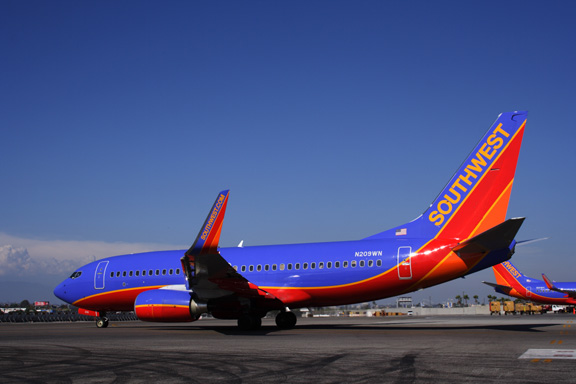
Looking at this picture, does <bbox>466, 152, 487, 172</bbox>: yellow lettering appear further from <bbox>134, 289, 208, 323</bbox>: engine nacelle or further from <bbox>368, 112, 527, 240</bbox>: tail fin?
<bbox>134, 289, 208, 323</bbox>: engine nacelle

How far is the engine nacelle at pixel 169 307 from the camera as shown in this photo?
875 inches

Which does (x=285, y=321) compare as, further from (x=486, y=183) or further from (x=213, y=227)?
(x=486, y=183)

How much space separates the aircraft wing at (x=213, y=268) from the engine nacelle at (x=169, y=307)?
21.5 inches

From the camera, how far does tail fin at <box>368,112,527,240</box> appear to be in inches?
828

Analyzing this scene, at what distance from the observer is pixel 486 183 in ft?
69.4

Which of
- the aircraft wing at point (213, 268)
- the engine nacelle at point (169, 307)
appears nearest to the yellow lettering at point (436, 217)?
the aircraft wing at point (213, 268)

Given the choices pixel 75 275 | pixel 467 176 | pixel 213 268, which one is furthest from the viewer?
pixel 75 275

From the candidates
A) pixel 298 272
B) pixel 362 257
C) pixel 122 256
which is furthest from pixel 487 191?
pixel 122 256

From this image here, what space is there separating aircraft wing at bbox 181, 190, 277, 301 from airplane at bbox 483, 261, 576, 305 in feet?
124

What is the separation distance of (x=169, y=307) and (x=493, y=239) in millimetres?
12975

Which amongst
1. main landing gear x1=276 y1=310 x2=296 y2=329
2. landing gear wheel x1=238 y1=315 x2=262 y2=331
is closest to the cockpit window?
landing gear wheel x1=238 y1=315 x2=262 y2=331

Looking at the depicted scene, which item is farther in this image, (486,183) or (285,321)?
(285,321)

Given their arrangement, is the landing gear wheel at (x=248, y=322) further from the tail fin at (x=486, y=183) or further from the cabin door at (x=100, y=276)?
A: the cabin door at (x=100, y=276)

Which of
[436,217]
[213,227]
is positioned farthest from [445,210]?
[213,227]
